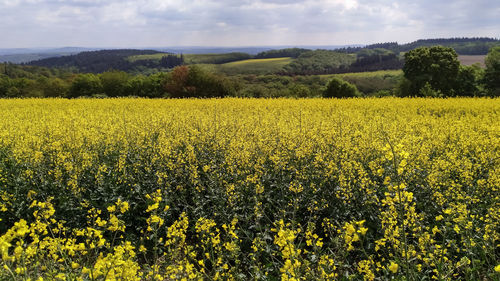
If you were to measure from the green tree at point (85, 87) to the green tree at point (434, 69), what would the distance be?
124 ft

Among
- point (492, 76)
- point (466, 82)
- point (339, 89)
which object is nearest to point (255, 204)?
point (339, 89)

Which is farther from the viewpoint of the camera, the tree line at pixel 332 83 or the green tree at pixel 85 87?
the green tree at pixel 85 87

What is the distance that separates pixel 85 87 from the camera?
3569 cm

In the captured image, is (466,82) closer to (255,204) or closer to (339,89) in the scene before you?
(339,89)

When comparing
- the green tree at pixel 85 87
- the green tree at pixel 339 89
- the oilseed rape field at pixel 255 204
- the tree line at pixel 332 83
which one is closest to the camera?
the oilseed rape field at pixel 255 204

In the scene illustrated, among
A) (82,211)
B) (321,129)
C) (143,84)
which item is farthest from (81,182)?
(143,84)

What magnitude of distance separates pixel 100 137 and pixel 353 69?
462 ft

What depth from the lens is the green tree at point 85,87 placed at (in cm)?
3541

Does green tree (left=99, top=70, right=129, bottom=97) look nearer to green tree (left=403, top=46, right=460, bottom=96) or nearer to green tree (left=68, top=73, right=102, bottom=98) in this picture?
green tree (left=68, top=73, right=102, bottom=98)

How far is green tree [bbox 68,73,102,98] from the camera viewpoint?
3541cm

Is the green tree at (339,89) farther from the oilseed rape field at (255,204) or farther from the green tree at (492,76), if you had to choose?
the oilseed rape field at (255,204)

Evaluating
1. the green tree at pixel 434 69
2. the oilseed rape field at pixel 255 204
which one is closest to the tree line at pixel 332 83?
the green tree at pixel 434 69

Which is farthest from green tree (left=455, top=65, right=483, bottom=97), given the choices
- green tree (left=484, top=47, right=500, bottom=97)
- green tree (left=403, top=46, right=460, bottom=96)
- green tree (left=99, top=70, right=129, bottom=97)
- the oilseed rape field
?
green tree (left=99, top=70, right=129, bottom=97)

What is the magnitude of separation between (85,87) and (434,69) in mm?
41259
